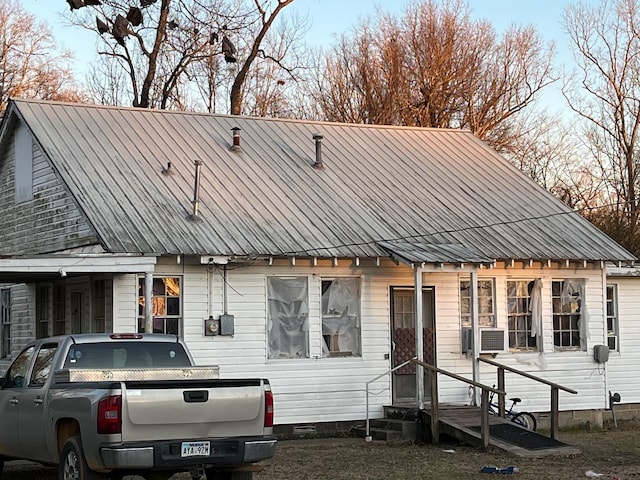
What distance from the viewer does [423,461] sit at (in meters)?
15.3

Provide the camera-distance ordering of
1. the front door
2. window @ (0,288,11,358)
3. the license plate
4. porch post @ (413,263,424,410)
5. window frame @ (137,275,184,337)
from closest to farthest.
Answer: the license plate → window frame @ (137,275,184,337) → porch post @ (413,263,424,410) → the front door → window @ (0,288,11,358)

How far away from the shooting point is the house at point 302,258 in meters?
17.7

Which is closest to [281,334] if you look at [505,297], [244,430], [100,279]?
[100,279]

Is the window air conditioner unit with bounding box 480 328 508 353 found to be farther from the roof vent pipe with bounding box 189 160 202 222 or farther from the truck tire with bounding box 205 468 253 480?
the truck tire with bounding box 205 468 253 480

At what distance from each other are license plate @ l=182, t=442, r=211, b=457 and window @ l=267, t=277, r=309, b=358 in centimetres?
772

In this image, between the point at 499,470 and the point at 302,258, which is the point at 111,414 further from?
the point at 302,258

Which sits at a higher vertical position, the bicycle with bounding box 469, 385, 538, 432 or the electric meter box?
the electric meter box

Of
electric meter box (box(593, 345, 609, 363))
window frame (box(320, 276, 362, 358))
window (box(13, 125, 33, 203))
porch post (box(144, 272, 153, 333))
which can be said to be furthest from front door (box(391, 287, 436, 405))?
window (box(13, 125, 33, 203))

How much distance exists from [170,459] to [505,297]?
36.8 feet

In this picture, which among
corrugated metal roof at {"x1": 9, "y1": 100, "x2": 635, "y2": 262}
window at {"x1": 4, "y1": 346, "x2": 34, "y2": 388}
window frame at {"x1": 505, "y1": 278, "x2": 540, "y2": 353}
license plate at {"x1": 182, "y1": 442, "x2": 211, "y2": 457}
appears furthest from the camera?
window frame at {"x1": 505, "y1": 278, "x2": 540, "y2": 353}

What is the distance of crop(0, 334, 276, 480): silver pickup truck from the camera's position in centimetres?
1027

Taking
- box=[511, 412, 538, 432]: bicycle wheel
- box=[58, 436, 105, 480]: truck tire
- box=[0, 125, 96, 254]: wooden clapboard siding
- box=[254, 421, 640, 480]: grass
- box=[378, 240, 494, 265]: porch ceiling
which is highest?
box=[0, 125, 96, 254]: wooden clapboard siding

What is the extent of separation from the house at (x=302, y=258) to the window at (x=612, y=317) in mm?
62

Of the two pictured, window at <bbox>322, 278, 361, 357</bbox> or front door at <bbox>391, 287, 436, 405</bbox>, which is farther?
front door at <bbox>391, 287, 436, 405</bbox>
